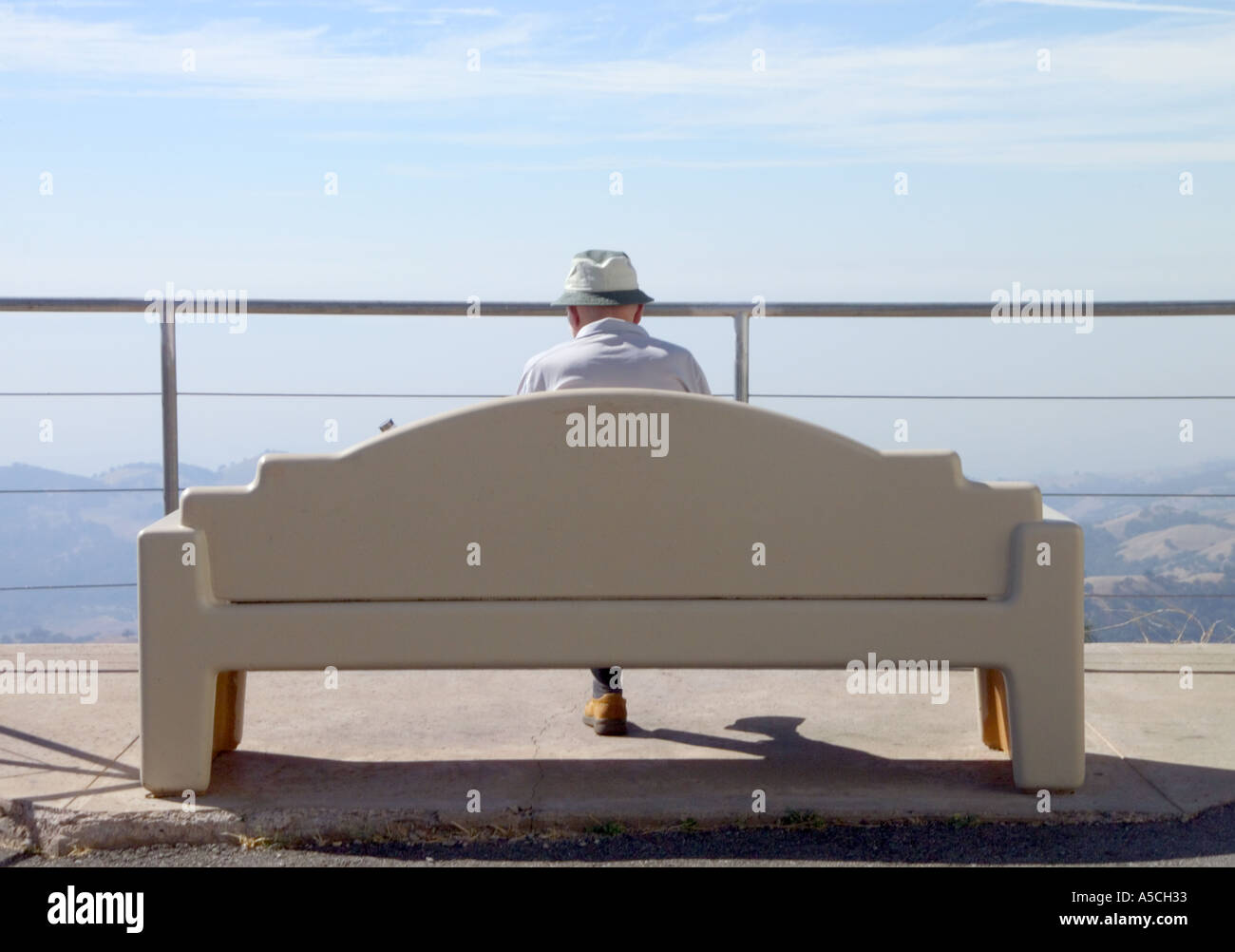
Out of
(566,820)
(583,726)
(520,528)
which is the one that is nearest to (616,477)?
(520,528)

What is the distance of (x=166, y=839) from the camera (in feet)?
9.05

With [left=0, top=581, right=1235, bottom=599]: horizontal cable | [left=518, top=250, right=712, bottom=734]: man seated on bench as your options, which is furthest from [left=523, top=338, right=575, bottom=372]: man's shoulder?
[left=0, top=581, right=1235, bottom=599]: horizontal cable

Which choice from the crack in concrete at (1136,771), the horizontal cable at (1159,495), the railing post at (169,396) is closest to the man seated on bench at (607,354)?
the crack in concrete at (1136,771)

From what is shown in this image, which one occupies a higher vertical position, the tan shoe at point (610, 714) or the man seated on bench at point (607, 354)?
the man seated on bench at point (607, 354)

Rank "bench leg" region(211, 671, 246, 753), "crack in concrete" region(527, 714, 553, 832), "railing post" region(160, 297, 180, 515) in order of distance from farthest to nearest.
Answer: "railing post" region(160, 297, 180, 515) → "bench leg" region(211, 671, 246, 753) → "crack in concrete" region(527, 714, 553, 832)

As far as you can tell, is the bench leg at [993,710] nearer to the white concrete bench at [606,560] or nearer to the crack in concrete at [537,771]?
the white concrete bench at [606,560]

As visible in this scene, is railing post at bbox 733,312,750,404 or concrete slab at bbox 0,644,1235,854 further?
railing post at bbox 733,312,750,404

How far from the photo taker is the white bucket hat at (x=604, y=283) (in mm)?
3496

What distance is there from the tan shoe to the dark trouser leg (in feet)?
0.08

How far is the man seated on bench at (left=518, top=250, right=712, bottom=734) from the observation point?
3256 mm

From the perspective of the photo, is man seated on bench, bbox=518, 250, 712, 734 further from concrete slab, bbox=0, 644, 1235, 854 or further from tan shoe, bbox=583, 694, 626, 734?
concrete slab, bbox=0, 644, 1235, 854

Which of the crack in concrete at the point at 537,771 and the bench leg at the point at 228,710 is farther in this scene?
the bench leg at the point at 228,710

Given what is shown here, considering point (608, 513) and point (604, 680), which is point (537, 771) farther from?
point (608, 513)

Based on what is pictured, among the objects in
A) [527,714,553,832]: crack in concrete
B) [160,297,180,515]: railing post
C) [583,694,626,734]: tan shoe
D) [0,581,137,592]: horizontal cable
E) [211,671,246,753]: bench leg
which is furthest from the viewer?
[160,297,180,515]: railing post
